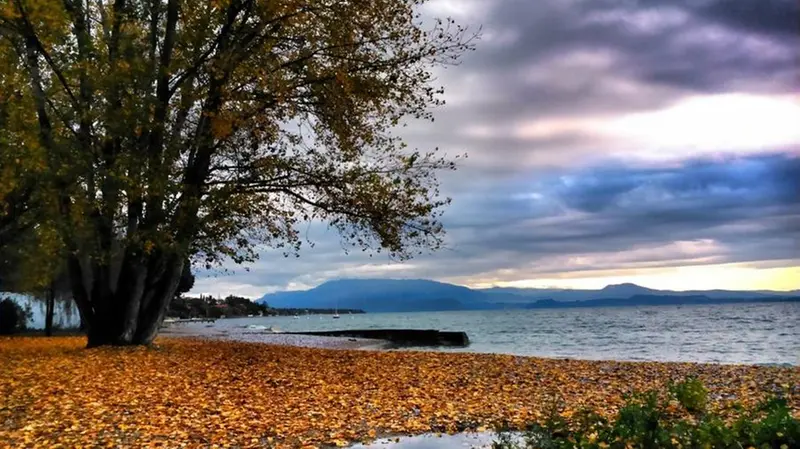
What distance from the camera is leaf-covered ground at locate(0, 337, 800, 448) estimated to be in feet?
32.2

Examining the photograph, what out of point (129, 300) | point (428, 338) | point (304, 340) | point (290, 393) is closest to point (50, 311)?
point (304, 340)

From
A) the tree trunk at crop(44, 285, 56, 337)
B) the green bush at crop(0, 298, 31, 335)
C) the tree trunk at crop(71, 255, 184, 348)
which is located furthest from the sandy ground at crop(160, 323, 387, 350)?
the tree trunk at crop(71, 255, 184, 348)

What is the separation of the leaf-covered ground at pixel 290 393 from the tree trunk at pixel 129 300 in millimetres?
1425

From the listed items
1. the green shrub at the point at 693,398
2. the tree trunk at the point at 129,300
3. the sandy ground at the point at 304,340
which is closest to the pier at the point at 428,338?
the sandy ground at the point at 304,340

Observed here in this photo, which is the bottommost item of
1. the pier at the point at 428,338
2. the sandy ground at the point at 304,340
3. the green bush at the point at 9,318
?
the pier at the point at 428,338

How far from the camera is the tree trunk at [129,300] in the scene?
2148 cm

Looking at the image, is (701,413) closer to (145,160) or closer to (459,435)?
(459,435)

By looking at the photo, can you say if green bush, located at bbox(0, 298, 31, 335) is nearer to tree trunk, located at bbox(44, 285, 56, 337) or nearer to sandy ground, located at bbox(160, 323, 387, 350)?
tree trunk, located at bbox(44, 285, 56, 337)

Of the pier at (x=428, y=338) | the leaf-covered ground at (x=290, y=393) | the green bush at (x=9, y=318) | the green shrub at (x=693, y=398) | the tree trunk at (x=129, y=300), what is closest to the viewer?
the leaf-covered ground at (x=290, y=393)

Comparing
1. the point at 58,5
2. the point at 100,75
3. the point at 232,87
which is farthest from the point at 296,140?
the point at 58,5

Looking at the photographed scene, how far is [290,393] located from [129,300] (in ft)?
35.5

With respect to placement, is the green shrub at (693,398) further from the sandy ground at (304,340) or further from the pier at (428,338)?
the pier at (428,338)

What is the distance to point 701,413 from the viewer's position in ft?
34.8

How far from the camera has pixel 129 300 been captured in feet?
70.5
